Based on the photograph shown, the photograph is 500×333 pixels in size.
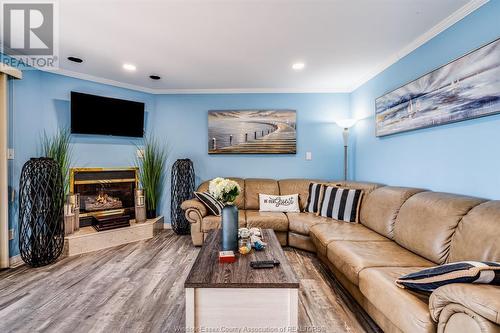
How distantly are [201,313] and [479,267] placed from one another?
1.43 m

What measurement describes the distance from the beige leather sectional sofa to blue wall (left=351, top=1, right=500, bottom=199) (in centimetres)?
21

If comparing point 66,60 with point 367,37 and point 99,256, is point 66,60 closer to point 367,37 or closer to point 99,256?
point 99,256

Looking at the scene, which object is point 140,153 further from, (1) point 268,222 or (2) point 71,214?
(1) point 268,222

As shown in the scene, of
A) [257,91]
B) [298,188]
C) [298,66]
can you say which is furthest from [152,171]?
[298,66]

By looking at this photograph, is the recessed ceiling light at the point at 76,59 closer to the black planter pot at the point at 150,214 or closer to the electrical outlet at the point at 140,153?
the electrical outlet at the point at 140,153

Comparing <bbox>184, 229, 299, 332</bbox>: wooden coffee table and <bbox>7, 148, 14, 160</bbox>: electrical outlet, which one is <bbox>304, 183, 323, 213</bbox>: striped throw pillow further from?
<bbox>7, 148, 14, 160</bbox>: electrical outlet

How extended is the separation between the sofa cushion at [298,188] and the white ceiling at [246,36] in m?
1.58

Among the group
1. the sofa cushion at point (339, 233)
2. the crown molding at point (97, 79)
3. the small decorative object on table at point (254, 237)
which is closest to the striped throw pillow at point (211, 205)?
the small decorative object on table at point (254, 237)

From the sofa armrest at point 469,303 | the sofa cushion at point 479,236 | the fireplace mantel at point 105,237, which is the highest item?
the sofa cushion at point 479,236

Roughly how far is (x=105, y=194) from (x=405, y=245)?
398 centimetres

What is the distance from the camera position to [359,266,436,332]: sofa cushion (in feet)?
3.91

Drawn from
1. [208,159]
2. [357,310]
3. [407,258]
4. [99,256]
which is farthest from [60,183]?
[407,258]

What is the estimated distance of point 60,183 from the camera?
9.13 ft

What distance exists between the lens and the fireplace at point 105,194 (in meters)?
3.40
